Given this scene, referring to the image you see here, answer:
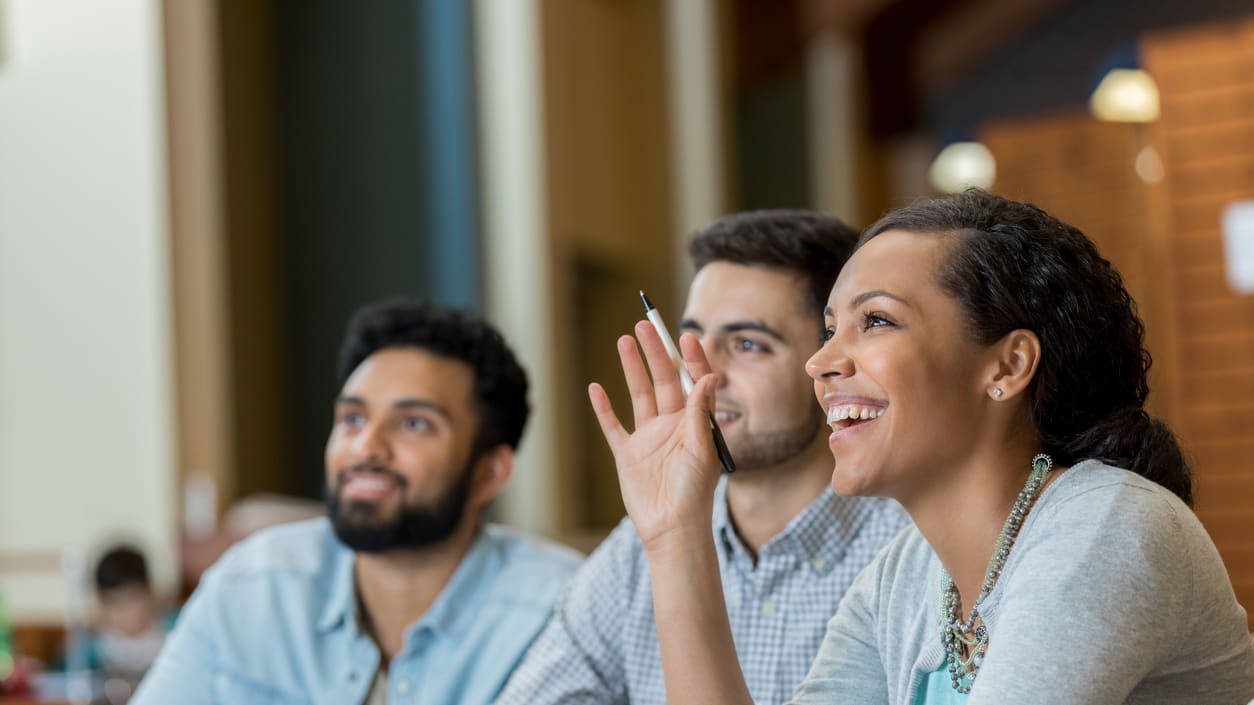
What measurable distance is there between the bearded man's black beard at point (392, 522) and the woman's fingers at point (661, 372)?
869mm

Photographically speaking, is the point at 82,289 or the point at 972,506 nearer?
the point at 972,506

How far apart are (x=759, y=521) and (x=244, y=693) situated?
89 centimetres

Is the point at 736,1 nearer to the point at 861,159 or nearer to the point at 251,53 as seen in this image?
the point at 861,159

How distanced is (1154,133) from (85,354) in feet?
14.9

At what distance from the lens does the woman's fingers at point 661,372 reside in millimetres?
1495

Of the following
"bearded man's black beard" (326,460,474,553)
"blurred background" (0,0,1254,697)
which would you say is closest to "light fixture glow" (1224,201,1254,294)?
"blurred background" (0,0,1254,697)

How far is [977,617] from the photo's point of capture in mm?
1349

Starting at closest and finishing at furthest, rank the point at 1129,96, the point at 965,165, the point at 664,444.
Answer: the point at 664,444, the point at 1129,96, the point at 965,165

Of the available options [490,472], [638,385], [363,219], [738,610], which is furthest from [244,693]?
[363,219]

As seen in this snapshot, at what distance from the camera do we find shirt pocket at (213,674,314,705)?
226 cm

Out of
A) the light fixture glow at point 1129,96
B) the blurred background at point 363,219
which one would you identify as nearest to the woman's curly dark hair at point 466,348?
the blurred background at point 363,219

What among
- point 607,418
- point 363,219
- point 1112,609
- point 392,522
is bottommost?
point 392,522

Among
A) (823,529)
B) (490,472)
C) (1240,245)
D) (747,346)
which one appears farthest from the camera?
(1240,245)

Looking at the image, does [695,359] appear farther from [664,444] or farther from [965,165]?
[965,165]
